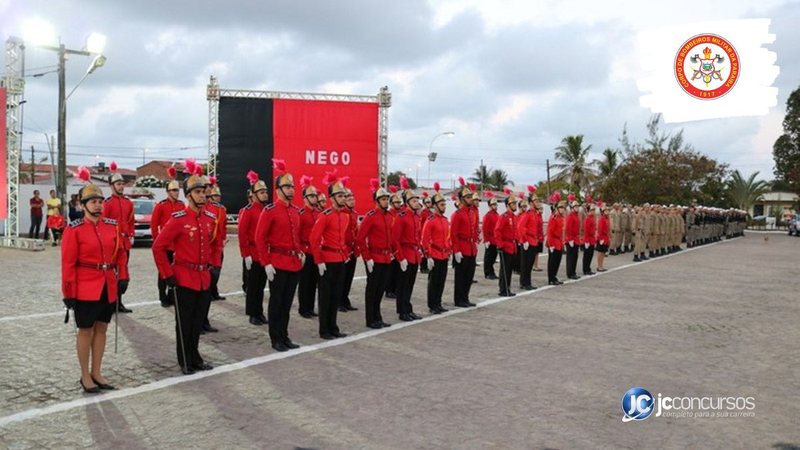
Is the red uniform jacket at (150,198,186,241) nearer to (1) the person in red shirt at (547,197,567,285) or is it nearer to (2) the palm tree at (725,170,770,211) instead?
(1) the person in red shirt at (547,197,567,285)

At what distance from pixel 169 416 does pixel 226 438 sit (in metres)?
0.74

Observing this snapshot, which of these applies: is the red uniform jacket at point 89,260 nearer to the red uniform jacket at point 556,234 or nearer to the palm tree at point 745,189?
the red uniform jacket at point 556,234

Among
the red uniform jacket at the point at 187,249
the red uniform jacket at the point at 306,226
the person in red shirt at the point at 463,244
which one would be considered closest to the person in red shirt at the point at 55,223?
the red uniform jacket at the point at 306,226

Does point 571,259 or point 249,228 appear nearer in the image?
point 249,228

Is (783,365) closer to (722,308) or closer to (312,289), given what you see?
(722,308)

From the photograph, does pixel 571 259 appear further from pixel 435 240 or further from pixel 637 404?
pixel 637 404

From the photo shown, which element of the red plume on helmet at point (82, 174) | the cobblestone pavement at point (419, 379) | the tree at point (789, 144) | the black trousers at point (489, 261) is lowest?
the cobblestone pavement at point (419, 379)

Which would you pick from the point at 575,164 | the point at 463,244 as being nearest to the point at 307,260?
the point at 463,244

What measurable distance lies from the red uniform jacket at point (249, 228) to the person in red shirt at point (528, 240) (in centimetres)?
660

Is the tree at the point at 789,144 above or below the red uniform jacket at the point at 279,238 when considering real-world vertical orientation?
above

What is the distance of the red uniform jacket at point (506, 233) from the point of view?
45.1 ft

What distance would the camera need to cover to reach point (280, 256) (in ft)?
26.7

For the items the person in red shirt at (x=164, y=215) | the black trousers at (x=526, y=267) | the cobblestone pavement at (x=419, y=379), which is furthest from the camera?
the black trousers at (x=526, y=267)

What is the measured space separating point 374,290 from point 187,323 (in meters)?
3.42
